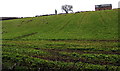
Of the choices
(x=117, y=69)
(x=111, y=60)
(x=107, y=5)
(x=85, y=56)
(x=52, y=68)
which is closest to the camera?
(x=117, y=69)

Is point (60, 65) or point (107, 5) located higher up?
point (107, 5)

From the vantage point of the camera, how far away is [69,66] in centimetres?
1549

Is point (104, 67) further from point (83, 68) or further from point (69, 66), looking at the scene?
point (69, 66)

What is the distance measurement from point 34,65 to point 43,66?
110 cm

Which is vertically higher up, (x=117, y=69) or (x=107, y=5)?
(x=107, y=5)

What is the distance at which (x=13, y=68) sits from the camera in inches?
591

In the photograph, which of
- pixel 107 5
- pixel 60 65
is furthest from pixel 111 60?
pixel 107 5

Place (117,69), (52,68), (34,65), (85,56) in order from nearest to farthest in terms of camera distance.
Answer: (117,69), (52,68), (34,65), (85,56)

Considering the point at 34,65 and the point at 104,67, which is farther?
the point at 34,65

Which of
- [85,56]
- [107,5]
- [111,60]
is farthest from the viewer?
[107,5]

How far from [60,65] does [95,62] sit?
4.23 m

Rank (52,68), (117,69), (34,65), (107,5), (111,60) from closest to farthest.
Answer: (117,69), (52,68), (34,65), (111,60), (107,5)

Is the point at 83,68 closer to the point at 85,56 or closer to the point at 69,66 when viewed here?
the point at 69,66

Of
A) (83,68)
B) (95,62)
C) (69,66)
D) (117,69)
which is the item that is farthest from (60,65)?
(117,69)
